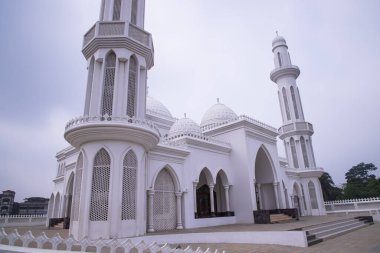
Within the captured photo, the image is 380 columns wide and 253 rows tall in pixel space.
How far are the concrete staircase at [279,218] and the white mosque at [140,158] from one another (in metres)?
0.52

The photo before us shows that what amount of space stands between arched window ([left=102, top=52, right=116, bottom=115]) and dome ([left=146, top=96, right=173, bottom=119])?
1011 cm

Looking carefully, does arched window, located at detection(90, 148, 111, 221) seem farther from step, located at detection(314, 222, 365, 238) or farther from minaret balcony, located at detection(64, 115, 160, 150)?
step, located at detection(314, 222, 365, 238)

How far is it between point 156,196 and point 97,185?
4.21 meters

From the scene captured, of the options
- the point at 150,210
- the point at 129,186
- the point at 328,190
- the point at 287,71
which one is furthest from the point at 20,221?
the point at 328,190

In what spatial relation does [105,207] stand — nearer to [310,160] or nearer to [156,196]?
[156,196]

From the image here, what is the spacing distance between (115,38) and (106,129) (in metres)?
4.47

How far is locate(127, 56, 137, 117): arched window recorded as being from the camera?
11.8m

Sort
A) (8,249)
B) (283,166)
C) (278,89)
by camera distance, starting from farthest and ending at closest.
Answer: (278,89) < (283,166) < (8,249)

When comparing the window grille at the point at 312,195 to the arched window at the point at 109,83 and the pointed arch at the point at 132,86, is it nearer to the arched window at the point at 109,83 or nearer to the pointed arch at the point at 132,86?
the pointed arch at the point at 132,86

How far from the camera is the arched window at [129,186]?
10.2m

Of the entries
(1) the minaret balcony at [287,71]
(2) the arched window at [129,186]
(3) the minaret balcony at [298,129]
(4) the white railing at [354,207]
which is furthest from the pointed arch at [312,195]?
(2) the arched window at [129,186]

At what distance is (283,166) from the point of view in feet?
76.5

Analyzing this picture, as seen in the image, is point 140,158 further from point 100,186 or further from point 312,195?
point 312,195

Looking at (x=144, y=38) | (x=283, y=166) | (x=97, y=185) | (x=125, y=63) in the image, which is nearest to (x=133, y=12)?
(x=144, y=38)
